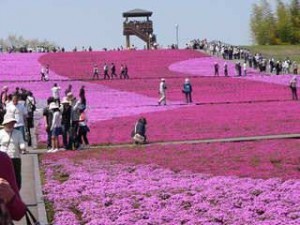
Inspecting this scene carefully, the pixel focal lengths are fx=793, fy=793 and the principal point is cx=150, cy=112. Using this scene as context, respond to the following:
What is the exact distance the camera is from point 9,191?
4680 mm

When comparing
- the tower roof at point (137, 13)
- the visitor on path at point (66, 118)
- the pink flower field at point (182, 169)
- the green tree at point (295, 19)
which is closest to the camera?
the pink flower field at point (182, 169)

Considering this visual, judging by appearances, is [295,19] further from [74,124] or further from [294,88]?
[74,124]

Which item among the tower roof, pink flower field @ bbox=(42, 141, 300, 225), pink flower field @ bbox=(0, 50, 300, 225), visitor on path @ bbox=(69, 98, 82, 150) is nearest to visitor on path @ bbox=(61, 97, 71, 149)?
visitor on path @ bbox=(69, 98, 82, 150)

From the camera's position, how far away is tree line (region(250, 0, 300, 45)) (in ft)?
369

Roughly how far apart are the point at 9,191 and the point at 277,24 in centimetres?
11188

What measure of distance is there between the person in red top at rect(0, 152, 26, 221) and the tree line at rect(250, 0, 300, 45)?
10801 centimetres

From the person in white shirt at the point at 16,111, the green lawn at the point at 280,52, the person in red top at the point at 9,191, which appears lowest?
the green lawn at the point at 280,52

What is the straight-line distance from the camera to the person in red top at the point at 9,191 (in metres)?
4.62

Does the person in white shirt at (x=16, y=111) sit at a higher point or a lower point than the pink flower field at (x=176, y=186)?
higher

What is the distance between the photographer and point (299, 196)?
12.5m

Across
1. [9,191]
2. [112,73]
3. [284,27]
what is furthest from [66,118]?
[284,27]

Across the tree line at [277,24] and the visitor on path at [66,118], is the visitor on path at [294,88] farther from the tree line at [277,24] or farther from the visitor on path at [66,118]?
the tree line at [277,24]

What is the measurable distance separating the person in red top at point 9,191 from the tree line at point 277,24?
354 feet

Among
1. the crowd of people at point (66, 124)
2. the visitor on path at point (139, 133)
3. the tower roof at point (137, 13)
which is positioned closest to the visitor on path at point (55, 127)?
the crowd of people at point (66, 124)
